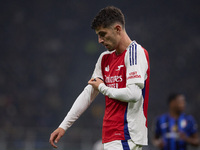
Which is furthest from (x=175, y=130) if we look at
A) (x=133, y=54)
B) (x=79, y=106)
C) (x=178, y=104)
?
(x=133, y=54)

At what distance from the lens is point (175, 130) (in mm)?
5969

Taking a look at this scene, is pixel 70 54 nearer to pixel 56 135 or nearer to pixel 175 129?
pixel 175 129

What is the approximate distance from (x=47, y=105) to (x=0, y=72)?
283cm

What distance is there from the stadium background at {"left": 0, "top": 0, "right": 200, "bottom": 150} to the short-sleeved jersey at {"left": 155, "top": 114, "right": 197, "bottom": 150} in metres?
7.37

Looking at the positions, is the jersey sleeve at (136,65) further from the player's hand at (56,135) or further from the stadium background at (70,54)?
the stadium background at (70,54)

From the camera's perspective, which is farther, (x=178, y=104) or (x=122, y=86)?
(x=178, y=104)

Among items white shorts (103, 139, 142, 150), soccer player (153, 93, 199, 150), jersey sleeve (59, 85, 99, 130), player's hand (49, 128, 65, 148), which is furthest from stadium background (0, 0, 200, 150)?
white shorts (103, 139, 142, 150)

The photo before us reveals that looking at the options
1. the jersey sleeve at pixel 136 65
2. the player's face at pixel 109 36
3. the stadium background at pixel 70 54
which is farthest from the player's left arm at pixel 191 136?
the stadium background at pixel 70 54

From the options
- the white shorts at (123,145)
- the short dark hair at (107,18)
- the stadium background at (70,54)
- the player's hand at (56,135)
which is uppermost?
the stadium background at (70,54)

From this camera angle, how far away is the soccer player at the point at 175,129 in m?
5.90

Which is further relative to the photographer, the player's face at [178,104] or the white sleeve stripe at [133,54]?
the player's face at [178,104]

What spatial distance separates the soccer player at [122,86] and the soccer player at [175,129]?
324cm

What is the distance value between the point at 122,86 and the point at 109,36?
1.27ft

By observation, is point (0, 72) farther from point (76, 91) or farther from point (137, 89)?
point (137, 89)
